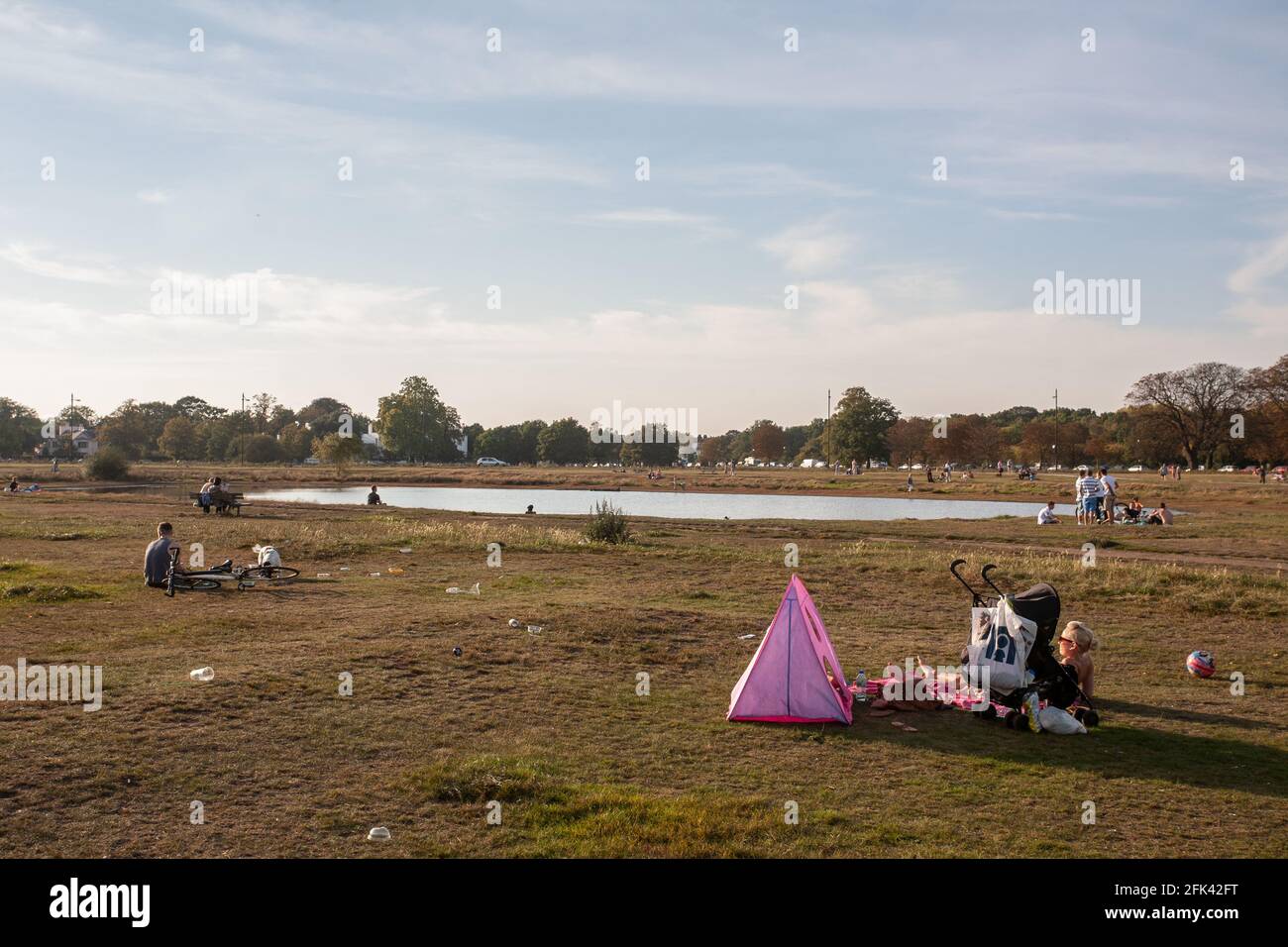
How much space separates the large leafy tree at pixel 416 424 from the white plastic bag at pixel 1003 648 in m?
140

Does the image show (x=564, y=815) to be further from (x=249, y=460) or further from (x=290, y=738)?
(x=249, y=460)

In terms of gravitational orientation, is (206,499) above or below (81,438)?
below

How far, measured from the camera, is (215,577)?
65.8 feet

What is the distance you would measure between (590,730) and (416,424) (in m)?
142

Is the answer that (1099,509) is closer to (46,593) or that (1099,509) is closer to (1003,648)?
(1003,648)

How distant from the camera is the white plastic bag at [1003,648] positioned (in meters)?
11.1

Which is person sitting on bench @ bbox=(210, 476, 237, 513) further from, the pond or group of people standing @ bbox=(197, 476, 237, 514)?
the pond

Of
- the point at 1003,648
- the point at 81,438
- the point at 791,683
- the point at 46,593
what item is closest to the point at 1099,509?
the point at 1003,648

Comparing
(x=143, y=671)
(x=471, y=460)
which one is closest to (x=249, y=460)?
(x=471, y=460)

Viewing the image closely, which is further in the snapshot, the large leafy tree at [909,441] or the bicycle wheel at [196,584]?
the large leafy tree at [909,441]

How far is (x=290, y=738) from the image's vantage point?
32.4ft

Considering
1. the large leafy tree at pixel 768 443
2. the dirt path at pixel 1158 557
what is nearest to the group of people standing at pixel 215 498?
the dirt path at pixel 1158 557

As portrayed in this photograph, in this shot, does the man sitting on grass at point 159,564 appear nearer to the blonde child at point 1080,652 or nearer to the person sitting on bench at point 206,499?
the blonde child at point 1080,652
